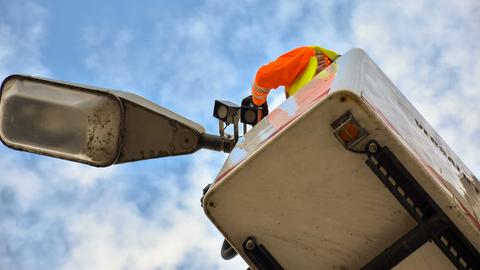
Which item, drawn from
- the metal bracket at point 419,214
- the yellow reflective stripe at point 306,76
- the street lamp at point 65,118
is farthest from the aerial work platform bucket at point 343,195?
the yellow reflective stripe at point 306,76

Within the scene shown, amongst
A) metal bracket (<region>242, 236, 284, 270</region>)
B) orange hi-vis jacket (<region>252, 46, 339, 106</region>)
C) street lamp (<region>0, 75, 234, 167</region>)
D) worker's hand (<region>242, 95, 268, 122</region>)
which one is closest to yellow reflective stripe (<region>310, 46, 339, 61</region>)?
orange hi-vis jacket (<region>252, 46, 339, 106</region>)

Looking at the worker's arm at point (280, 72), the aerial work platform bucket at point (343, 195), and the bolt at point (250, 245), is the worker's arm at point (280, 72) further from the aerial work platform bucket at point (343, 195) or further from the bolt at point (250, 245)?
the bolt at point (250, 245)

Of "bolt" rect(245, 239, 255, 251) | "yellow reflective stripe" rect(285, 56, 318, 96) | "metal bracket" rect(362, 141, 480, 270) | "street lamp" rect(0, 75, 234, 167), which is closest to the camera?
"metal bracket" rect(362, 141, 480, 270)

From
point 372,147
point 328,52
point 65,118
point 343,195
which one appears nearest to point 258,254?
Result: point 343,195

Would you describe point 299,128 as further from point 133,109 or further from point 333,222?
point 133,109

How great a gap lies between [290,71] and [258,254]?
216 cm

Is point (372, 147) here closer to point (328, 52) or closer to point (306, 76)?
point (306, 76)

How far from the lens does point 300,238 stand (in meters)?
3.03

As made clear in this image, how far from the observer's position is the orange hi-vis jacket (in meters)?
4.93

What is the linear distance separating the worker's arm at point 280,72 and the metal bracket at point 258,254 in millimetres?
2123

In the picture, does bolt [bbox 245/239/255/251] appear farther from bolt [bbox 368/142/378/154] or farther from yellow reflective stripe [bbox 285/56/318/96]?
yellow reflective stripe [bbox 285/56/318/96]

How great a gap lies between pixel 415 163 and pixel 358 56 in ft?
3.40

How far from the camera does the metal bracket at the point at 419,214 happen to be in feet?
8.95

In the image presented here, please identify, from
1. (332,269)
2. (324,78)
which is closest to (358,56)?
(324,78)
